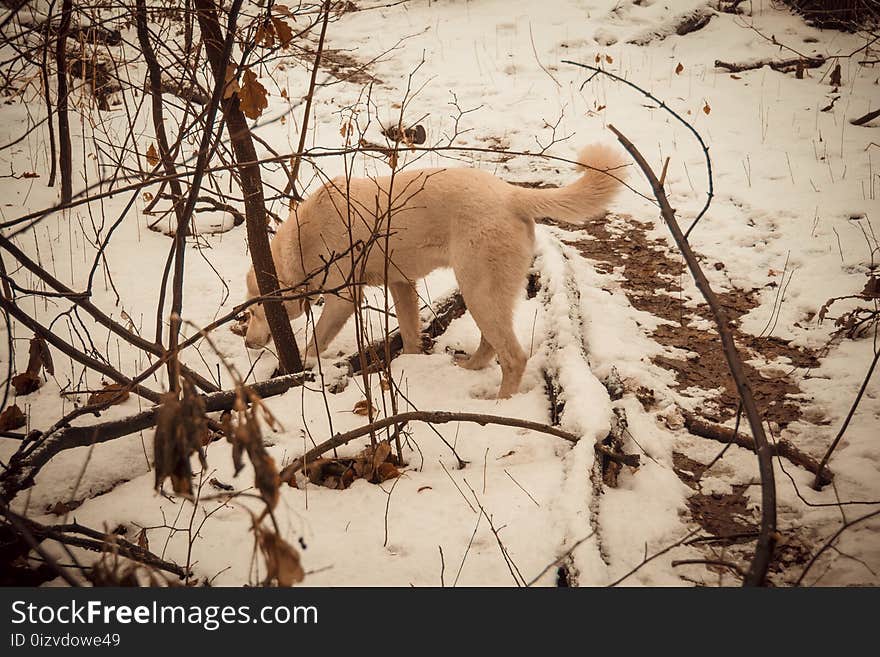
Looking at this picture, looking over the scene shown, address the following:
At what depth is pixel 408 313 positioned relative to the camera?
13.6 ft

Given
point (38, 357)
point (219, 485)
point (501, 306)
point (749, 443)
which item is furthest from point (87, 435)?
point (749, 443)

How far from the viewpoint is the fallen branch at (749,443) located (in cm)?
269

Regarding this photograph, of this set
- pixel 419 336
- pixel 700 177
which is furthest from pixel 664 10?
pixel 419 336

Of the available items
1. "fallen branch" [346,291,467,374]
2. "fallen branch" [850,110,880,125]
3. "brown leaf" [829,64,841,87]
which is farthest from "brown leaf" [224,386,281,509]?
"brown leaf" [829,64,841,87]

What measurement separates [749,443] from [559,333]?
125cm

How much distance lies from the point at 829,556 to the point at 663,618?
1026 millimetres

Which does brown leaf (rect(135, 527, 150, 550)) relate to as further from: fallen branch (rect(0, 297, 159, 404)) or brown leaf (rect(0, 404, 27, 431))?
brown leaf (rect(0, 404, 27, 431))

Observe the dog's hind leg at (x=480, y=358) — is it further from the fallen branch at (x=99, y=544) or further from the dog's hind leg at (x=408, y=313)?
the fallen branch at (x=99, y=544)

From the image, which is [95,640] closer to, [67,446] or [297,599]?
[297,599]

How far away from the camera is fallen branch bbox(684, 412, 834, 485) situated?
106 inches

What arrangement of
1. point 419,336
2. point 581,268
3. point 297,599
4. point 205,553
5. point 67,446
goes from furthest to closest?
point 581,268 → point 419,336 → point 67,446 → point 205,553 → point 297,599

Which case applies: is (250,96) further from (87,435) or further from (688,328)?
(688,328)

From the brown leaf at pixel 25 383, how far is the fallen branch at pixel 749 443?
3.65 meters

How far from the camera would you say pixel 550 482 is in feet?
8.32
